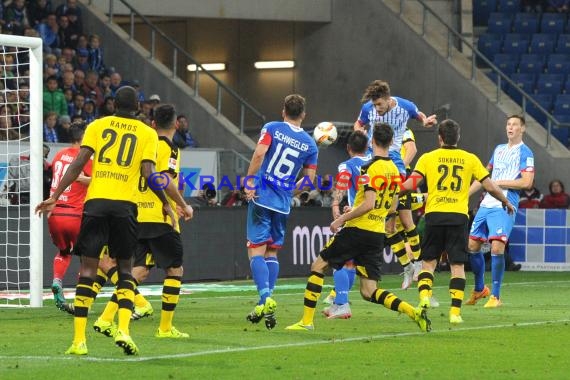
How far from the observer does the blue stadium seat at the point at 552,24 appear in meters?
33.3

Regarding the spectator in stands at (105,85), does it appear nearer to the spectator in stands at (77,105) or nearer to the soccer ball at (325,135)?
the spectator in stands at (77,105)

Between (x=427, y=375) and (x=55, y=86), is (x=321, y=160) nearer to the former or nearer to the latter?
(x=55, y=86)

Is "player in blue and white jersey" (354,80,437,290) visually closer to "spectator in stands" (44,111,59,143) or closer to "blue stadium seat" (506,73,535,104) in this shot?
"spectator in stands" (44,111,59,143)

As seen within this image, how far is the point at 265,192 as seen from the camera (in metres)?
13.3

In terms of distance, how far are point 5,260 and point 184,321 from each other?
6.26 metres

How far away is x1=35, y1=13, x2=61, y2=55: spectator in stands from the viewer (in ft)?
86.2

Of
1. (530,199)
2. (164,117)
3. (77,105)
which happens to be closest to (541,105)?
(530,199)

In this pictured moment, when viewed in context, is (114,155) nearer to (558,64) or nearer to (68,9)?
(68,9)

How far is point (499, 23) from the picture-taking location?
110 feet

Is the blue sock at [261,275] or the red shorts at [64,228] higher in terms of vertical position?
the red shorts at [64,228]

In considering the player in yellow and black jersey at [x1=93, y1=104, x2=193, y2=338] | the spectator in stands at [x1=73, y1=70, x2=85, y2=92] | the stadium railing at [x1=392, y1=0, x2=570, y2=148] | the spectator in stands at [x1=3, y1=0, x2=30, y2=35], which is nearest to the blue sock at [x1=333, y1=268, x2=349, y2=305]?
the player in yellow and black jersey at [x1=93, y1=104, x2=193, y2=338]

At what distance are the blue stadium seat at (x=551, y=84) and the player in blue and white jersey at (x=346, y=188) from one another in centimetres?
1882

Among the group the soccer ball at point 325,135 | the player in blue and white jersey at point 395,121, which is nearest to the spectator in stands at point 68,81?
the player in blue and white jersey at point 395,121

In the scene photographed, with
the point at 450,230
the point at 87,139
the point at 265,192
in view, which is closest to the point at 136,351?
the point at 87,139
